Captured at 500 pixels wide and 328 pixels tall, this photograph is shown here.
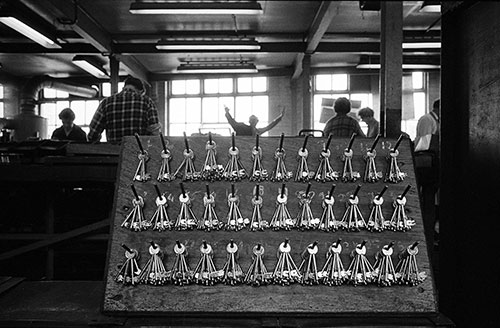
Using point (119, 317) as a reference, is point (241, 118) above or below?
above

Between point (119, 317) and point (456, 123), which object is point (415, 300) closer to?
point (456, 123)

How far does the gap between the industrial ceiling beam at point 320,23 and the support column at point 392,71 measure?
4.54 m

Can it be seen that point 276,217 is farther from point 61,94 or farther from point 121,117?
point 61,94

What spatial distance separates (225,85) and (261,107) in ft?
3.20

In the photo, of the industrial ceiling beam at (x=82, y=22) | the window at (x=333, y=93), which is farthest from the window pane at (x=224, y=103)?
the industrial ceiling beam at (x=82, y=22)

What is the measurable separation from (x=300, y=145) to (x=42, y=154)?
1981 millimetres

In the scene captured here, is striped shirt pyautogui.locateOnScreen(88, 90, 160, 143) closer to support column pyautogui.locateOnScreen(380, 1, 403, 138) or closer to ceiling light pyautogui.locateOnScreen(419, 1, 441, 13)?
support column pyautogui.locateOnScreen(380, 1, 403, 138)

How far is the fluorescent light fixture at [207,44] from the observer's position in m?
7.59

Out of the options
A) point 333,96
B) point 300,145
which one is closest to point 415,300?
point 300,145

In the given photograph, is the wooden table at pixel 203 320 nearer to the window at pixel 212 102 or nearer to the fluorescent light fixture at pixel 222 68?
the fluorescent light fixture at pixel 222 68

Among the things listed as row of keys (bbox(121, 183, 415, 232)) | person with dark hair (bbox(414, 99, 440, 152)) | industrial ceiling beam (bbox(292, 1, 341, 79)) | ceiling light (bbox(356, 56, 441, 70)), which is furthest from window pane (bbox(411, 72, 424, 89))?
row of keys (bbox(121, 183, 415, 232))

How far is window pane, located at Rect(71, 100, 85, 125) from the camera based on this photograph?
39.6ft

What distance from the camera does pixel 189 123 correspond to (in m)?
11.6

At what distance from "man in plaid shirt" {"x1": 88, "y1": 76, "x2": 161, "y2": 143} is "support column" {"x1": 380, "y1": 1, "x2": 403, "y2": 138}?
6.51 ft
